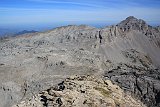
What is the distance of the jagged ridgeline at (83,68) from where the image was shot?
1778 inches

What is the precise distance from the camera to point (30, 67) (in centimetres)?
8194

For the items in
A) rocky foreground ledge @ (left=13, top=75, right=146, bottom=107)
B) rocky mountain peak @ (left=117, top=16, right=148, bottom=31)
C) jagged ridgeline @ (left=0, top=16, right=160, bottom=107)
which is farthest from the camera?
rocky mountain peak @ (left=117, top=16, right=148, bottom=31)

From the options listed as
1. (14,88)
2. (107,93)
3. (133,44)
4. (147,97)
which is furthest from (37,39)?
(107,93)

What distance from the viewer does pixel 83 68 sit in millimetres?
85938

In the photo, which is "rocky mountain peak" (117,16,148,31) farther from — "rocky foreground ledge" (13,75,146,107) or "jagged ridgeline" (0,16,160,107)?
"rocky foreground ledge" (13,75,146,107)

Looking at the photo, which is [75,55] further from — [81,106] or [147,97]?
[81,106]

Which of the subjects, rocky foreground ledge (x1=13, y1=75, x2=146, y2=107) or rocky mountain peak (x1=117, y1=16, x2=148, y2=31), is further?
rocky mountain peak (x1=117, y1=16, x2=148, y2=31)

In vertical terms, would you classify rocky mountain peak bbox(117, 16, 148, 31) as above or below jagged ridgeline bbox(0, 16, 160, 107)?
above

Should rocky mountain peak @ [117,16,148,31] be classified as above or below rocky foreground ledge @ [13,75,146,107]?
above

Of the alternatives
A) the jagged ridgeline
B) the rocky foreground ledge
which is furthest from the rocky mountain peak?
the rocky foreground ledge

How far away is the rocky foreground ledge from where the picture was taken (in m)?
41.4

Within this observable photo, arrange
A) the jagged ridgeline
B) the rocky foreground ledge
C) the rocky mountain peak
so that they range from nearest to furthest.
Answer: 1. the rocky foreground ledge
2. the jagged ridgeline
3. the rocky mountain peak

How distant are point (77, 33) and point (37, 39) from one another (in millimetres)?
16688

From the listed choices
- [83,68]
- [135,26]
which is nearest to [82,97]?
[83,68]
